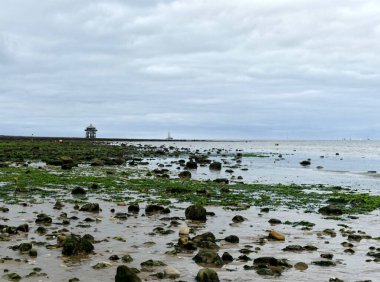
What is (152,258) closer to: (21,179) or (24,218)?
(24,218)

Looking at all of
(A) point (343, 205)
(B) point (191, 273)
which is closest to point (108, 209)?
(B) point (191, 273)

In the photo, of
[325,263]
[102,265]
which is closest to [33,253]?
[102,265]

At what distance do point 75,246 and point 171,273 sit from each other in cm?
329

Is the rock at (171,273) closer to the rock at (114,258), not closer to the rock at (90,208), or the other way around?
the rock at (114,258)

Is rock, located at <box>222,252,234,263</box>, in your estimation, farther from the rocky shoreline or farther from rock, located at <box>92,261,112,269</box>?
rock, located at <box>92,261,112,269</box>

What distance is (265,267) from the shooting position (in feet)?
40.0

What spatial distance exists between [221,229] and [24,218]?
796 cm

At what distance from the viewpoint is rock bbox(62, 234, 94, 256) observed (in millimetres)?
12812

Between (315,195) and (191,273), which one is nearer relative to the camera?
(191,273)

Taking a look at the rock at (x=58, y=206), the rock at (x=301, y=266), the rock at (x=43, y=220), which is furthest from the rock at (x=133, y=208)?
the rock at (x=301, y=266)

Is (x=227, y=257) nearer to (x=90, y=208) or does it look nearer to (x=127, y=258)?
(x=127, y=258)

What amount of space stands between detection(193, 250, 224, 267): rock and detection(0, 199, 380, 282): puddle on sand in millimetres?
198

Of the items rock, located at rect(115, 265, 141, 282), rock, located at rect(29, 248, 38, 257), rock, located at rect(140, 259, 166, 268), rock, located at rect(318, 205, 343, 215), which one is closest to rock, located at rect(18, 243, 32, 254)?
rock, located at rect(29, 248, 38, 257)

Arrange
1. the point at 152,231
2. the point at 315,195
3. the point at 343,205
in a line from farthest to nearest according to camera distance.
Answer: the point at 315,195
the point at 343,205
the point at 152,231
